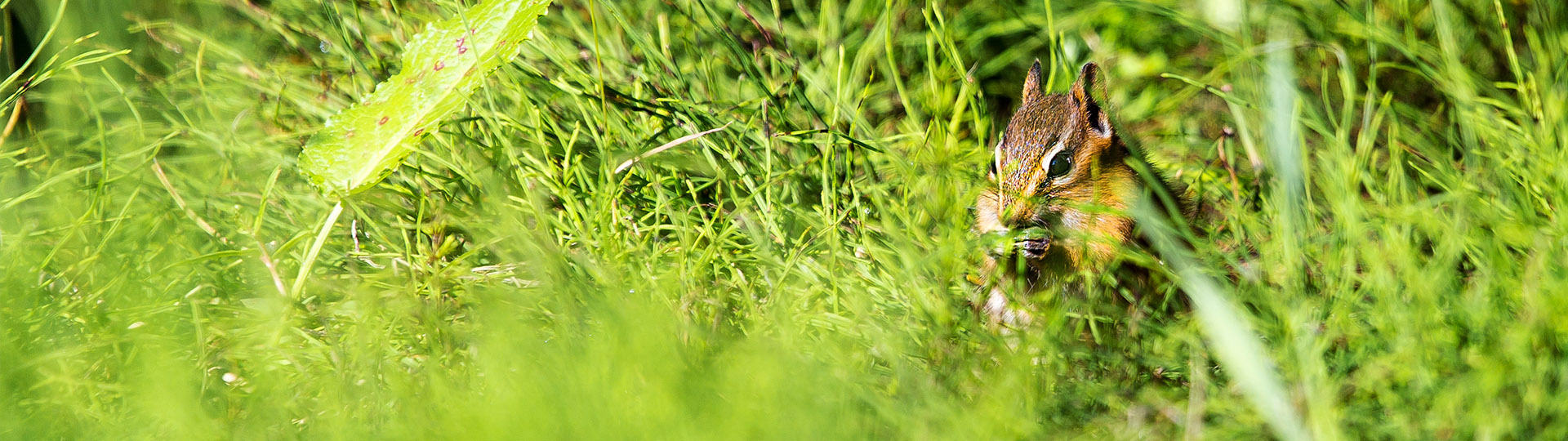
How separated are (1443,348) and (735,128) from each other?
139 centimetres

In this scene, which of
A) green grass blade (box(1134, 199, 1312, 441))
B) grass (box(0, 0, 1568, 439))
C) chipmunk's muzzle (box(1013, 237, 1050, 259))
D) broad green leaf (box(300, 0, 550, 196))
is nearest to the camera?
green grass blade (box(1134, 199, 1312, 441))

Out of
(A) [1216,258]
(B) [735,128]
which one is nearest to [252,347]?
(B) [735,128]

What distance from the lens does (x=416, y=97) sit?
2.04 m

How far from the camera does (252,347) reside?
1.90 m

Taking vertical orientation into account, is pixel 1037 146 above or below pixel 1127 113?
above

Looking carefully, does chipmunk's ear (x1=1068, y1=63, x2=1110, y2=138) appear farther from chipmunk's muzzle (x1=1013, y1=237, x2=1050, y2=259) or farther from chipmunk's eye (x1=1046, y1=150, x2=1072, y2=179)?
chipmunk's muzzle (x1=1013, y1=237, x2=1050, y2=259)

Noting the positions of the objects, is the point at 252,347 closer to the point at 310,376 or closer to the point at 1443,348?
the point at 310,376

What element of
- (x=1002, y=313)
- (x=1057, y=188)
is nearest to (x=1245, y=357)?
(x=1002, y=313)

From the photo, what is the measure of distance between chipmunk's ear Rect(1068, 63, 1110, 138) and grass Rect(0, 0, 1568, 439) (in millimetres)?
230

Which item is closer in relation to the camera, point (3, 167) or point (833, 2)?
point (3, 167)

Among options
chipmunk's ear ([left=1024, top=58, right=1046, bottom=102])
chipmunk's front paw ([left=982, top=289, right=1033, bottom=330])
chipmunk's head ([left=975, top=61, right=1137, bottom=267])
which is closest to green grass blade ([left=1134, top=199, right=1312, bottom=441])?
chipmunk's front paw ([left=982, top=289, right=1033, bottom=330])

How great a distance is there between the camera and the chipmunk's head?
7.31 feet

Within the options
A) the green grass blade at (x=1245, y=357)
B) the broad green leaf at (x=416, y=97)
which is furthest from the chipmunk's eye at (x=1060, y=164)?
the broad green leaf at (x=416, y=97)

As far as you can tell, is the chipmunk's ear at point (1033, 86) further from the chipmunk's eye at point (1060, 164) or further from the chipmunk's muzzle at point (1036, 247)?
the chipmunk's muzzle at point (1036, 247)
